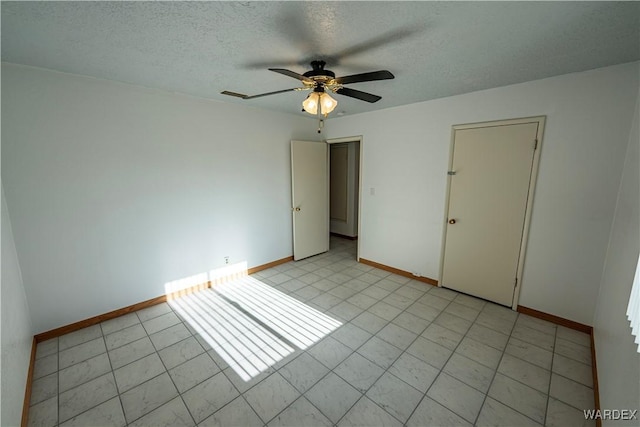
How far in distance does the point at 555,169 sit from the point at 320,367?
276cm

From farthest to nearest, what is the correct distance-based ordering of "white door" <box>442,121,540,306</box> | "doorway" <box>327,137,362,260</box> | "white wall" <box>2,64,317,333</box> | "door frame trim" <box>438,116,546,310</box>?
"doorway" <box>327,137,362,260</box>, "white door" <box>442,121,540,306</box>, "door frame trim" <box>438,116,546,310</box>, "white wall" <box>2,64,317,333</box>

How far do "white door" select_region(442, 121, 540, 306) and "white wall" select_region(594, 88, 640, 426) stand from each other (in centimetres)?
63

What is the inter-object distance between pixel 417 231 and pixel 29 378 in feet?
12.7

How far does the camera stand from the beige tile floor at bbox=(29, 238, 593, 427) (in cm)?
162

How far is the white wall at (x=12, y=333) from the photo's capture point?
136 centimetres

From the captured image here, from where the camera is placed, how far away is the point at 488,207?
2805mm

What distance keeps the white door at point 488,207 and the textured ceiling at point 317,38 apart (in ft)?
2.02

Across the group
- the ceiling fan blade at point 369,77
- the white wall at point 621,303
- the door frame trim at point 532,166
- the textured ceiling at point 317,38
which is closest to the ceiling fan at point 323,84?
the ceiling fan blade at point 369,77

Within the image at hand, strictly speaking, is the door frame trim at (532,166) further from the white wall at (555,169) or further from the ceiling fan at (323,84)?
the ceiling fan at (323,84)

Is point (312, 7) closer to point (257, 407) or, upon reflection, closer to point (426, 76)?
point (426, 76)

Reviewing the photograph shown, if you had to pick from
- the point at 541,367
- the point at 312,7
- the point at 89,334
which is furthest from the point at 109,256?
the point at 541,367

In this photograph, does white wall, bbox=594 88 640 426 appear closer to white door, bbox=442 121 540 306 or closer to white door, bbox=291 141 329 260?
white door, bbox=442 121 540 306

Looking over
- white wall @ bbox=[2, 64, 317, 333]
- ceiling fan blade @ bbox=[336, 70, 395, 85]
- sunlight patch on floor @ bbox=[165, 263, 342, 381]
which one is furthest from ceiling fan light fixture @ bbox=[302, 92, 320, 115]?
sunlight patch on floor @ bbox=[165, 263, 342, 381]

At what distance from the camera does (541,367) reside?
6.48ft
